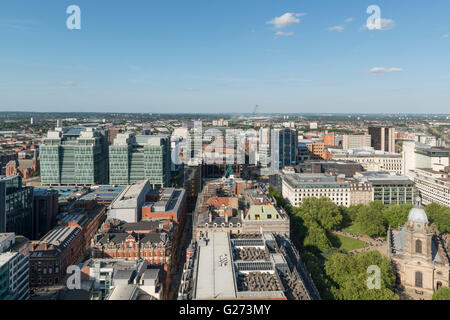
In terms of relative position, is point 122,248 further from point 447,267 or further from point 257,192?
point 447,267

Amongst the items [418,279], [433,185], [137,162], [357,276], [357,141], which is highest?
[357,141]

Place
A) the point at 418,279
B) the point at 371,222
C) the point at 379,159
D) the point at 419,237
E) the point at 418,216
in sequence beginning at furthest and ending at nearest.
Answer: the point at 379,159
the point at 371,222
the point at 418,216
the point at 419,237
the point at 418,279

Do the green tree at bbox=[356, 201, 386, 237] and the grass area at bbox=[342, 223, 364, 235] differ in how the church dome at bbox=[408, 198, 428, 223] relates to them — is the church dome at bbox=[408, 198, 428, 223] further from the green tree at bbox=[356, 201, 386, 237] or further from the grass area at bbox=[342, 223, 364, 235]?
the grass area at bbox=[342, 223, 364, 235]

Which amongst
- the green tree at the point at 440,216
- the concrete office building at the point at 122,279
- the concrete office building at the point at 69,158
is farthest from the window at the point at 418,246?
the concrete office building at the point at 69,158

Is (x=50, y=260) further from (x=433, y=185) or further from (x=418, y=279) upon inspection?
(x=433, y=185)

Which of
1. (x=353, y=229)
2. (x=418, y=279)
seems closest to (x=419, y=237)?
(x=418, y=279)
